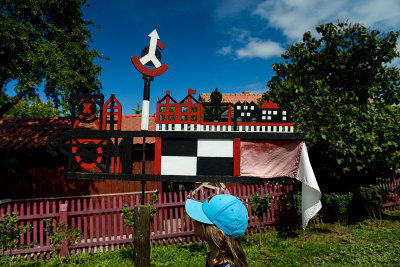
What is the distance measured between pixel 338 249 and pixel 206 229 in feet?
18.5

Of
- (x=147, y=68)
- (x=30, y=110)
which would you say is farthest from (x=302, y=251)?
(x=30, y=110)

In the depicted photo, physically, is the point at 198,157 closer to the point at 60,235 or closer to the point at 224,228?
the point at 224,228

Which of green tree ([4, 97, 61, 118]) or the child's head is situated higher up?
green tree ([4, 97, 61, 118])

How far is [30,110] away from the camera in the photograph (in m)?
24.1

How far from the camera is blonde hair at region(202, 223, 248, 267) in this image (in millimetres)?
1614

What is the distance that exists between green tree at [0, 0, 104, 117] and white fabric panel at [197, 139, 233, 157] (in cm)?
605

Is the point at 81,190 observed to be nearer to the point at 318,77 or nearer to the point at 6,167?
the point at 6,167

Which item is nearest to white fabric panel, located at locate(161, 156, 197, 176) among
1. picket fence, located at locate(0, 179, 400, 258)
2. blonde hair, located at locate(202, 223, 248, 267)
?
blonde hair, located at locate(202, 223, 248, 267)

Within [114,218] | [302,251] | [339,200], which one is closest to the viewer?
[302,251]

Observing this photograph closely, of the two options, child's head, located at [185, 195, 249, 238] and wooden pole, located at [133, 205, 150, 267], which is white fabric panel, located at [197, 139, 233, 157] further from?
wooden pole, located at [133, 205, 150, 267]

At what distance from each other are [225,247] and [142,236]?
800 millimetres

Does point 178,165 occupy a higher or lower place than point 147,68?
lower

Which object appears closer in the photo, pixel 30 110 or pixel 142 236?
pixel 142 236

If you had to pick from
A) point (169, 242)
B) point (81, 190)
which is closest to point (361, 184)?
point (169, 242)
